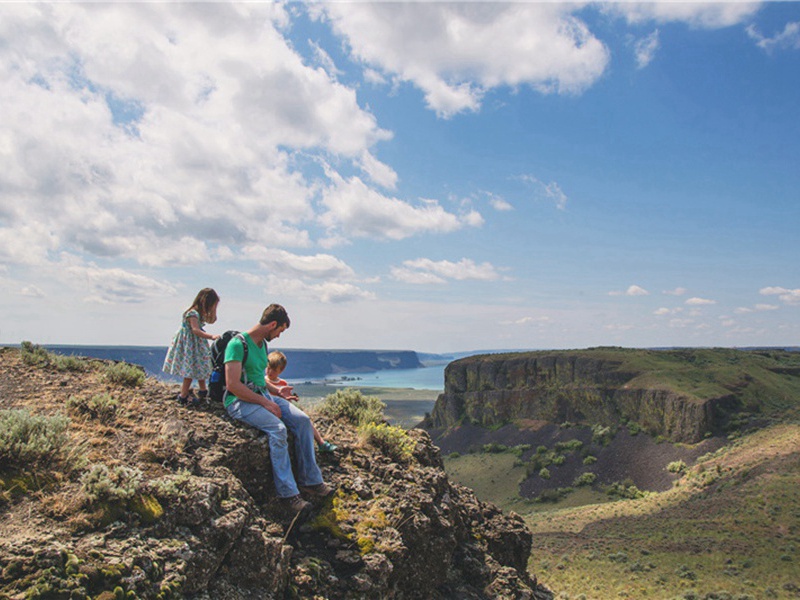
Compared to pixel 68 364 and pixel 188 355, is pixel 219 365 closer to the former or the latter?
pixel 188 355

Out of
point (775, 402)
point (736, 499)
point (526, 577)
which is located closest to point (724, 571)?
point (736, 499)

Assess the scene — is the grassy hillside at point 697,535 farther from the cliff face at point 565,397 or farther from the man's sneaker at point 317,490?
→ the man's sneaker at point 317,490

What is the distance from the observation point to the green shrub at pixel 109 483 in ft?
14.2

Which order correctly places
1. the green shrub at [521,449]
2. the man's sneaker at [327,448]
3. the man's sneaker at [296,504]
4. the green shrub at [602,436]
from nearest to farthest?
the man's sneaker at [296,504], the man's sneaker at [327,448], the green shrub at [602,436], the green shrub at [521,449]

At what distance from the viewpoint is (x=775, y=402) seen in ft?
264

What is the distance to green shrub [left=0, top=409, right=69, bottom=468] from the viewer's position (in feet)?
14.9

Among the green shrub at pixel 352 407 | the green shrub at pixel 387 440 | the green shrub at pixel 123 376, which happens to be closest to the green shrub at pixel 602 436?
the green shrub at pixel 352 407

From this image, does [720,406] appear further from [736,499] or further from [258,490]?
[258,490]

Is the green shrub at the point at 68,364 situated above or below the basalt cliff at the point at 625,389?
above

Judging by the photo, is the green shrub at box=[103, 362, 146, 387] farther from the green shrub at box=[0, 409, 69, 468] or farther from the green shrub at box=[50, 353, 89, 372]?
the green shrub at box=[0, 409, 69, 468]

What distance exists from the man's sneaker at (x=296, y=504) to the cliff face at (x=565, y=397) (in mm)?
84663

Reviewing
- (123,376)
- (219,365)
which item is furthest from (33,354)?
(219,365)

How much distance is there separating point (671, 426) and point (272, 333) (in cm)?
8885

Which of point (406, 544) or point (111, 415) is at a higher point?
point (111, 415)
